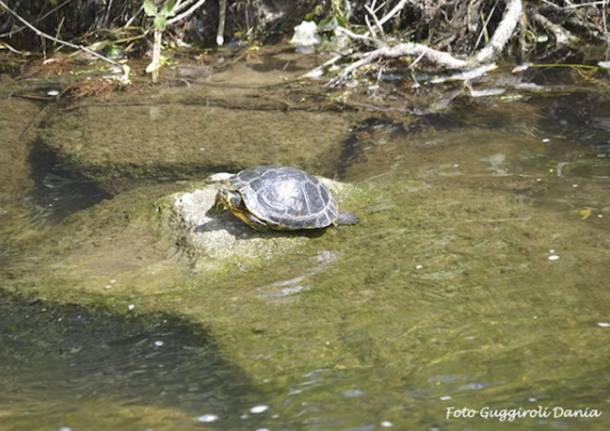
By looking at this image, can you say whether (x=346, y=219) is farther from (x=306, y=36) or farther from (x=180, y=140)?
(x=306, y=36)

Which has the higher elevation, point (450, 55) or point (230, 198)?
point (450, 55)

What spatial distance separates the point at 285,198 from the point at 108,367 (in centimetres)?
163

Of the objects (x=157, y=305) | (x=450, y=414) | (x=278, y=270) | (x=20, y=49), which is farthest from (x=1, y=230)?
(x=20, y=49)

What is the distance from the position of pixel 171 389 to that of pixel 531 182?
11.3 ft

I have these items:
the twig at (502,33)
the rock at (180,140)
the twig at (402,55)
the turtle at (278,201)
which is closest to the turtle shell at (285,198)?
the turtle at (278,201)

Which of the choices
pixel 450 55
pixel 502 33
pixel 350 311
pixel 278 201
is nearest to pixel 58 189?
pixel 278 201

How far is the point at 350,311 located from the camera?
13.5 feet

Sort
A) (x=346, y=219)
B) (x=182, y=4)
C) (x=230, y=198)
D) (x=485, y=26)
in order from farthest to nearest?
(x=182, y=4) < (x=485, y=26) < (x=346, y=219) < (x=230, y=198)

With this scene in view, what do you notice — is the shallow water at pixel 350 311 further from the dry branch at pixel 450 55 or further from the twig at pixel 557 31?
the twig at pixel 557 31

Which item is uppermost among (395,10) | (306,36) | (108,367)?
(395,10)

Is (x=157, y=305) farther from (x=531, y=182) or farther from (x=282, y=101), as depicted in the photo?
(x=282, y=101)

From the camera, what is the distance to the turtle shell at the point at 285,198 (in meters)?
4.83

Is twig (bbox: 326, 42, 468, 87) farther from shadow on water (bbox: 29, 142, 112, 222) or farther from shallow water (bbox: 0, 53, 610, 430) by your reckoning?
shadow on water (bbox: 29, 142, 112, 222)

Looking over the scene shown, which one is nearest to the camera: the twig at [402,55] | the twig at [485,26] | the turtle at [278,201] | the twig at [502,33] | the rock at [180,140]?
the turtle at [278,201]
